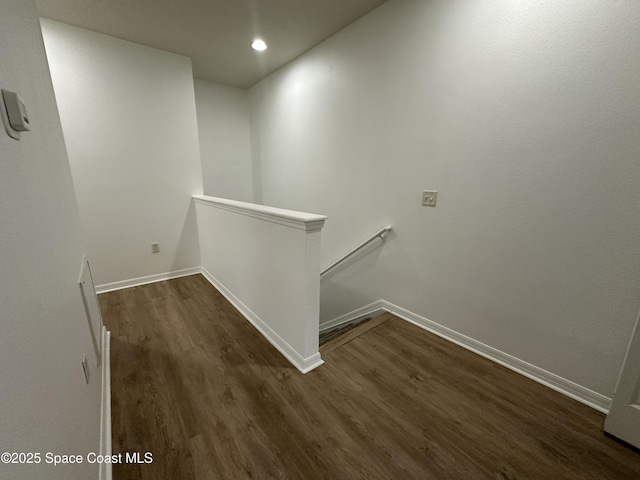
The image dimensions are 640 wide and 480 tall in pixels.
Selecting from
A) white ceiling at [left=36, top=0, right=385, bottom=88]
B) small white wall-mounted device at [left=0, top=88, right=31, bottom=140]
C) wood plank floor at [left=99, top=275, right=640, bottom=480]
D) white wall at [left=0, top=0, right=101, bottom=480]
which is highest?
white ceiling at [left=36, top=0, right=385, bottom=88]

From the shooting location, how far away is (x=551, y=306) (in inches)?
61.0

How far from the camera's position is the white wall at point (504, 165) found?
1.30 metres

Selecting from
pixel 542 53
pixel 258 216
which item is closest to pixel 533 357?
pixel 542 53

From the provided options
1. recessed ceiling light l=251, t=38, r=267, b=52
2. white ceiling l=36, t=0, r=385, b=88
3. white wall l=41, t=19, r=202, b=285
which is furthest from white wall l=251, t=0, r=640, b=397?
white wall l=41, t=19, r=202, b=285

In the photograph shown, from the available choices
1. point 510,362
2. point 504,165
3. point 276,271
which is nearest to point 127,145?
point 276,271

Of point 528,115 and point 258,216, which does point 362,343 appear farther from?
point 528,115

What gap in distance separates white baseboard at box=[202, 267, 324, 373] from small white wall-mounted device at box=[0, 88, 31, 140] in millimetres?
1629

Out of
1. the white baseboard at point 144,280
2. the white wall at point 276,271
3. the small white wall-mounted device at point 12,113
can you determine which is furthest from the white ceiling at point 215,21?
the white baseboard at point 144,280

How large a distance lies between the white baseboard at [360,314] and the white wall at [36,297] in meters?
2.03

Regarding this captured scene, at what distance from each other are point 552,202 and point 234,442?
2148 mm

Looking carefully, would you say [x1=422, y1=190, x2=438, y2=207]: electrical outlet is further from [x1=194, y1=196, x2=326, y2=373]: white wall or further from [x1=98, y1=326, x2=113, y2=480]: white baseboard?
[x1=98, y1=326, x2=113, y2=480]: white baseboard

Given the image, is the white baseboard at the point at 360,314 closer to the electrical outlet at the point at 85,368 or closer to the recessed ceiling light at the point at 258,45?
the electrical outlet at the point at 85,368

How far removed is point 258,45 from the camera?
2777mm

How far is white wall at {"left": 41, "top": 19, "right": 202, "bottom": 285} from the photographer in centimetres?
249
